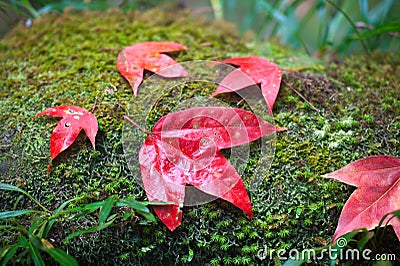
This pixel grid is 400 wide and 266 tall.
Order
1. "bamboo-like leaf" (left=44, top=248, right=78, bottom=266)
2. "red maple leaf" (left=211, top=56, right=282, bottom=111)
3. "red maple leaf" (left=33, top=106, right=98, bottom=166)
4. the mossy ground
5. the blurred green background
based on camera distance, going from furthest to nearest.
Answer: the blurred green background → "red maple leaf" (left=211, top=56, right=282, bottom=111) → "red maple leaf" (left=33, top=106, right=98, bottom=166) → the mossy ground → "bamboo-like leaf" (left=44, top=248, right=78, bottom=266)

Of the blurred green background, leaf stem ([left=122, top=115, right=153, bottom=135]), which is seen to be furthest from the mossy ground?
the blurred green background

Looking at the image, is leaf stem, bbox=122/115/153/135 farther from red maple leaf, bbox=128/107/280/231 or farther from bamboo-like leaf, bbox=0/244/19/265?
bamboo-like leaf, bbox=0/244/19/265

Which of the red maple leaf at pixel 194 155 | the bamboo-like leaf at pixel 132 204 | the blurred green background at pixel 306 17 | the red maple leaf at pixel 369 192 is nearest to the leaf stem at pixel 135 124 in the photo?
the red maple leaf at pixel 194 155

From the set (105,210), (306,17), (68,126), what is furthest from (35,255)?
(306,17)

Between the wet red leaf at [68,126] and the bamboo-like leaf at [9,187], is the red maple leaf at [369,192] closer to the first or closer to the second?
the wet red leaf at [68,126]

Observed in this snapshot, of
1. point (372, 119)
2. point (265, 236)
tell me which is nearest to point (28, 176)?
point (265, 236)

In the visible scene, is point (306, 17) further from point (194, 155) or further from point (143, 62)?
point (194, 155)
